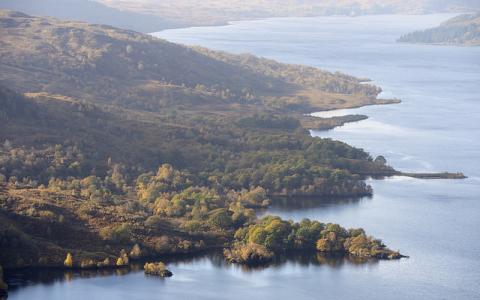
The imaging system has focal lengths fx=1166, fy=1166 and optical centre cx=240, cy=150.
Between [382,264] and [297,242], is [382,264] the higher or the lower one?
the lower one

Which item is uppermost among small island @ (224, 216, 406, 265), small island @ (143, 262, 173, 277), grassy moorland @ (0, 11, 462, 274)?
grassy moorland @ (0, 11, 462, 274)

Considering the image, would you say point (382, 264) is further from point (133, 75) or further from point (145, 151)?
point (133, 75)

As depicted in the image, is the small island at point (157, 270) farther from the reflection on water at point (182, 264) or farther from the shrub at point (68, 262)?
the shrub at point (68, 262)

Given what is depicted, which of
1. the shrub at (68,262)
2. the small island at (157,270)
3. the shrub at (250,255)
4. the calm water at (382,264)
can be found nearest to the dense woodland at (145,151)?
the shrub at (68,262)

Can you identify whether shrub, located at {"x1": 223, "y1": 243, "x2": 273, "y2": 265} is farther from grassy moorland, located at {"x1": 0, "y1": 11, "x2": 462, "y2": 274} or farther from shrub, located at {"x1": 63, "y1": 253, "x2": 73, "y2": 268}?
shrub, located at {"x1": 63, "y1": 253, "x2": 73, "y2": 268}

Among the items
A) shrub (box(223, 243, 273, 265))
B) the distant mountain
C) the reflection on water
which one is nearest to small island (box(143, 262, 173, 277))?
the reflection on water

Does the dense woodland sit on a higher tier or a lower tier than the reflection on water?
higher

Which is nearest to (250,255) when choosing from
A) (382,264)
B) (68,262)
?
(382,264)

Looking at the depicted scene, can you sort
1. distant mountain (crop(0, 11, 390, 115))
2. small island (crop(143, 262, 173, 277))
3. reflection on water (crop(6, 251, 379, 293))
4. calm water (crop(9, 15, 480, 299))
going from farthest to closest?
distant mountain (crop(0, 11, 390, 115)) < small island (crop(143, 262, 173, 277)) < reflection on water (crop(6, 251, 379, 293)) < calm water (crop(9, 15, 480, 299))
